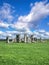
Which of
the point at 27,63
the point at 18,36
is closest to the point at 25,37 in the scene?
the point at 18,36

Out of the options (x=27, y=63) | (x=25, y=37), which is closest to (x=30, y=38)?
(x=25, y=37)

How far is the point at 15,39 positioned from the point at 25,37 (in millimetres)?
7220

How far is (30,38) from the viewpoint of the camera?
15312 cm

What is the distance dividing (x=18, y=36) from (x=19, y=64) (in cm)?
12406

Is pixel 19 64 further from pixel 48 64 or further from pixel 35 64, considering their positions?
pixel 48 64

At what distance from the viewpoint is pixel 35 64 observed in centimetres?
2156

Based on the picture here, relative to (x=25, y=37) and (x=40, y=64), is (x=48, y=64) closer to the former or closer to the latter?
(x=40, y=64)

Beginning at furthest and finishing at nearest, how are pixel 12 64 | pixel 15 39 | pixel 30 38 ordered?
pixel 30 38 → pixel 15 39 → pixel 12 64

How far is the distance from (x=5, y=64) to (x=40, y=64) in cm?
364

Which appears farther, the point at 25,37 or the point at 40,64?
the point at 25,37

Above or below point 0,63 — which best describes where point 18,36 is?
above

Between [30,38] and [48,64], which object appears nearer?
[48,64]

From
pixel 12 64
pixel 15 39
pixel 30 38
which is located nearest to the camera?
pixel 12 64

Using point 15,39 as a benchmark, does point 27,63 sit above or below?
below
